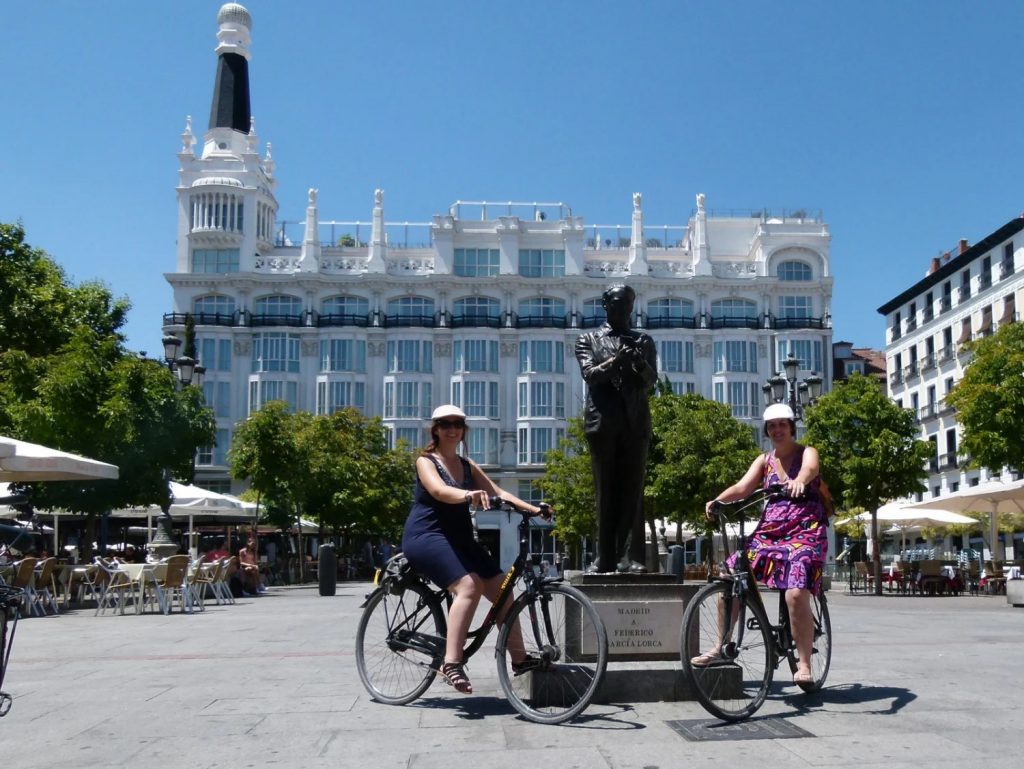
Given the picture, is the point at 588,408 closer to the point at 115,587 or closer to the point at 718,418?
the point at 115,587

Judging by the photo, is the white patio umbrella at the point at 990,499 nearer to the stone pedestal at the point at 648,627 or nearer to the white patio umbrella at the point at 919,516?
the white patio umbrella at the point at 919,516

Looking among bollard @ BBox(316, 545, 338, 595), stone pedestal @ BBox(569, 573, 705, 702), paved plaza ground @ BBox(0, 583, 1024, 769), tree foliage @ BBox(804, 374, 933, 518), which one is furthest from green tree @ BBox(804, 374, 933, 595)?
stone pedestal @ BBox(569, 573, 705, 702)

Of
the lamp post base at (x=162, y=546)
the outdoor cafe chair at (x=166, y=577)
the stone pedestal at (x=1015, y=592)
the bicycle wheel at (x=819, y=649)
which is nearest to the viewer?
the bicycle wheel at (x=819, y=649)

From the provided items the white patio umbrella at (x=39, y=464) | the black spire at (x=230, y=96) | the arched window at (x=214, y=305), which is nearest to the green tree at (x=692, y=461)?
the white patio umbrella at (x=39, y=464)

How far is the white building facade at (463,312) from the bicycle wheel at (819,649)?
2319 inches

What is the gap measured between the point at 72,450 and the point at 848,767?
2008 cm

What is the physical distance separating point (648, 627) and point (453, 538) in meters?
1.33

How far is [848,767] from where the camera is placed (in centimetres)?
453

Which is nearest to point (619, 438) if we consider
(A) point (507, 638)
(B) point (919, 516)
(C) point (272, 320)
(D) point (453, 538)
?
(D) point (453, 538)

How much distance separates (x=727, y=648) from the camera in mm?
5930

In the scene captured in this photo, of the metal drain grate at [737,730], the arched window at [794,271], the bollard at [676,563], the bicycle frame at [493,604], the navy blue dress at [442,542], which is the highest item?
the arched window at [794,271]

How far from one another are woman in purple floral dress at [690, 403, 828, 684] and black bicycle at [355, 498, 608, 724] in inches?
31.7

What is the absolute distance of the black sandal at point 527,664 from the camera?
575 centimetres

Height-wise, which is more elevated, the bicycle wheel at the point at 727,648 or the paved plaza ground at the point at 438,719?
the bicycle wheel at the point at 727,648
